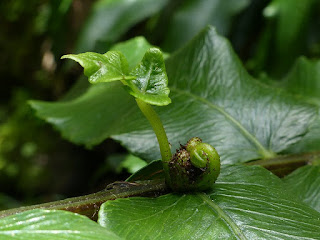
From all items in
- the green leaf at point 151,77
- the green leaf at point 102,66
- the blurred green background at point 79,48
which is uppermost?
the green leaf at point 102,66

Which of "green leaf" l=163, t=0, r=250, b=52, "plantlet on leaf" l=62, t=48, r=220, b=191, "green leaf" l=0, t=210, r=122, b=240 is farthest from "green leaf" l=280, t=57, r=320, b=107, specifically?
"green leaf" l=0, t=210, r=122, b=240

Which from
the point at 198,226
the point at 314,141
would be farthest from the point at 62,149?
the point at 198,226

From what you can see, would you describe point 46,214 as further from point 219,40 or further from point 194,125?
point 219,40

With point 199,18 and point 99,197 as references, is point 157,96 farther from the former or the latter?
point 199,18

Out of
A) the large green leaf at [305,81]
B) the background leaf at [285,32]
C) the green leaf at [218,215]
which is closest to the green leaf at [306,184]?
the green leaf at [218,215]

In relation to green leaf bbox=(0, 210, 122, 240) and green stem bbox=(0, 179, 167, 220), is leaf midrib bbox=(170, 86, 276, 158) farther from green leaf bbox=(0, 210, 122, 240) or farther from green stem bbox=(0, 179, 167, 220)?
green leaf bbox=(0, 210, 122, 240)

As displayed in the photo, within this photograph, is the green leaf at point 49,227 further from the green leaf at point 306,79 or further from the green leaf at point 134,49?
the green leaf at point 306,79

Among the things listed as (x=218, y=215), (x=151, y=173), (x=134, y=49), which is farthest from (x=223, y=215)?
(x=134, y=49)
